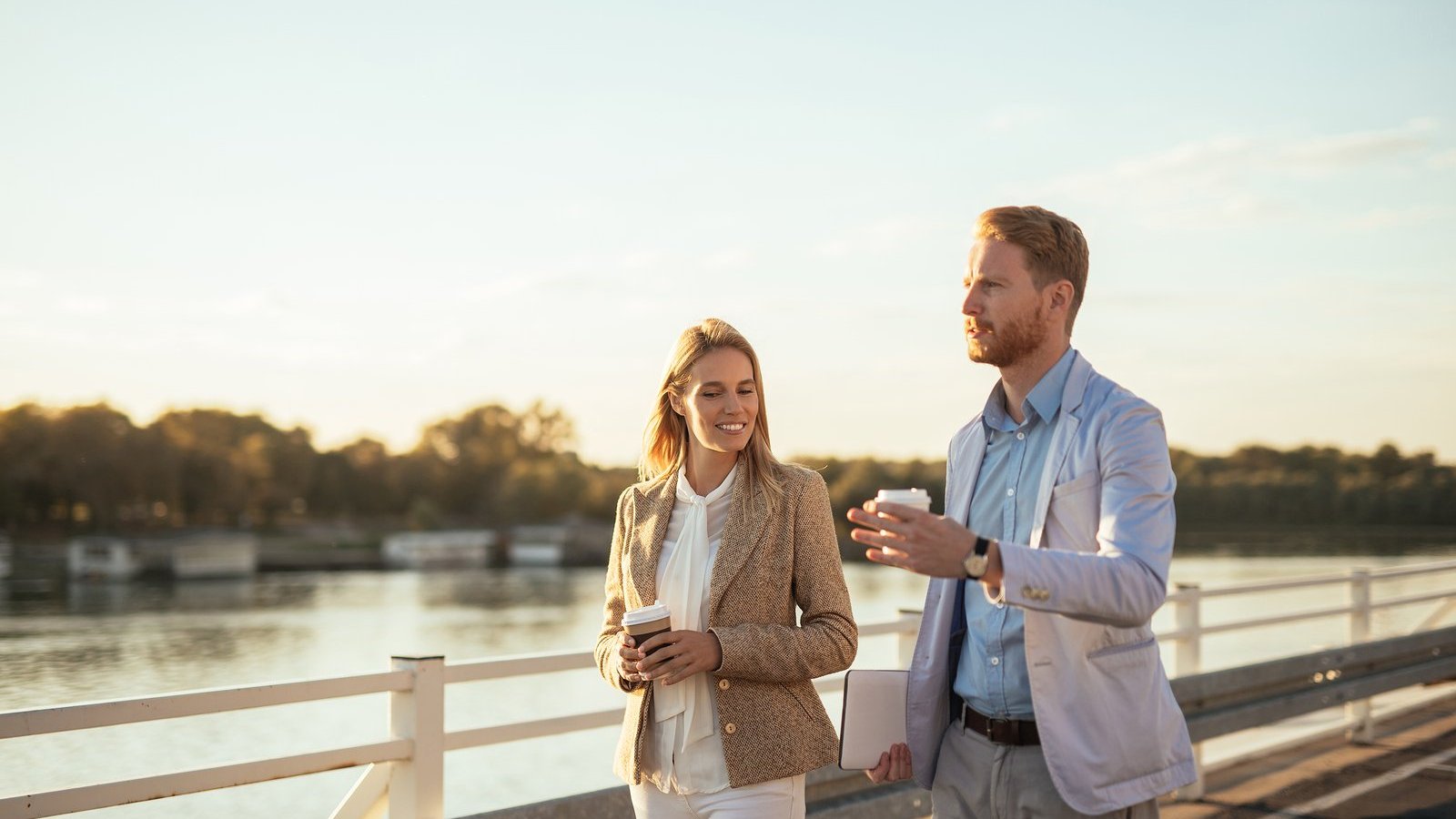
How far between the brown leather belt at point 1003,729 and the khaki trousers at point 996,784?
11 millimetres

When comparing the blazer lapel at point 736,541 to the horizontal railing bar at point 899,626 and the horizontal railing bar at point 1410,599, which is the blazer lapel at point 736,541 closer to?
the horizontal railing bar at point 899,626

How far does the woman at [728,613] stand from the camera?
10.4 feet

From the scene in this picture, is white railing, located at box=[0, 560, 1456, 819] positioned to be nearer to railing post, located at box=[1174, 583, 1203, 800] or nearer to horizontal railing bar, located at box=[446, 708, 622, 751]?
horizontal railing bar, located at box=[446, 708, 622, 751]

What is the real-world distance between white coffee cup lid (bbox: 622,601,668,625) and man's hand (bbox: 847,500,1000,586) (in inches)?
32.6

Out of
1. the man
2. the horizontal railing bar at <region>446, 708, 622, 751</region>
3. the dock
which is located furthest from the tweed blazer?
the dock

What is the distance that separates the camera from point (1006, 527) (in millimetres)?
2824

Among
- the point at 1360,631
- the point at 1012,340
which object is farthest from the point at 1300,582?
the point at 1012,340

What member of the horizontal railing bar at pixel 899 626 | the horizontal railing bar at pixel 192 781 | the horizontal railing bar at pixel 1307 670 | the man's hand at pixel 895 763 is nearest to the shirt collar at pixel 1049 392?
the man's hand at pixel 895 763

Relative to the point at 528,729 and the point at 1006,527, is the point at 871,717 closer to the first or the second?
the point at 1006,527

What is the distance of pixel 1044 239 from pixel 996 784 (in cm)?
110

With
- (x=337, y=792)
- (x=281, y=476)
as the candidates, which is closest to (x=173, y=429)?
(x=281, y=476)

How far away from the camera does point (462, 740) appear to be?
175 inches

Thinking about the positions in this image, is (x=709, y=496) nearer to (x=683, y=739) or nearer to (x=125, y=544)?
(x=683, y=739)

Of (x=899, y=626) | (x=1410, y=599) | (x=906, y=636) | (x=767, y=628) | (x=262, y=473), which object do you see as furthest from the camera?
(x=262, y=473)
